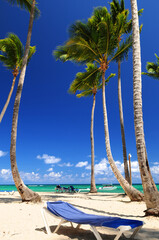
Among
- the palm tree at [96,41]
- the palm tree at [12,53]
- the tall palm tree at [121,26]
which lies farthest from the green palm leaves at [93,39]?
the palm tree at [12,53]

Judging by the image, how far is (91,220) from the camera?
310 centimetres

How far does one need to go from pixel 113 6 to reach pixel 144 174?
38.7 feet

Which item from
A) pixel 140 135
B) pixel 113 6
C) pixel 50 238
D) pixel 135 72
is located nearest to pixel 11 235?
pixel 50 238

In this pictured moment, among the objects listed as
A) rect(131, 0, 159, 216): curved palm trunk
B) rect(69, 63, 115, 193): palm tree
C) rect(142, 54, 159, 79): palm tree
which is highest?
rect(142, 54, 159, 79): palm tree

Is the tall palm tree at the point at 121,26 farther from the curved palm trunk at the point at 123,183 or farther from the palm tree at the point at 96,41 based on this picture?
the curved palm trunk at the point at 123,183

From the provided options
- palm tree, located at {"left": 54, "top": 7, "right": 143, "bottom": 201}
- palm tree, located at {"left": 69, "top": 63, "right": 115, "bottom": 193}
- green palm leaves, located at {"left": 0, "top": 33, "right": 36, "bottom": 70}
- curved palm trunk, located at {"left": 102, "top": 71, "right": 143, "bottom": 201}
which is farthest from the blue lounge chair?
green palm leaves, located at {"left": 0, "top": 33, "right": 36, "bottom": 70}

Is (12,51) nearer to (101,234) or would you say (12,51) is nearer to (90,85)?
(90,85)

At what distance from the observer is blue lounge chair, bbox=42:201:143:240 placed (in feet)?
9.24

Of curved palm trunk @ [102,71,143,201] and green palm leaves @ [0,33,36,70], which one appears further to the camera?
green palm leaves @ [0,33,36,70]

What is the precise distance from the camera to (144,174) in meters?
5.30

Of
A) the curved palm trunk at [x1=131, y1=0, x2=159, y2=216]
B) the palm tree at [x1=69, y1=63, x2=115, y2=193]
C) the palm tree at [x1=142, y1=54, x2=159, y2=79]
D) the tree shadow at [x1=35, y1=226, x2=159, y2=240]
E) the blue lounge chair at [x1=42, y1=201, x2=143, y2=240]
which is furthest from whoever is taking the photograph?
the palm tree at [x1=142, y1=54, x2=159, y2=79]

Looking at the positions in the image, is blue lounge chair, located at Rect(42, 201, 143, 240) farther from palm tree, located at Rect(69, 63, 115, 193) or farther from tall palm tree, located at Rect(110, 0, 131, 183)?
palm tree, located at Rect(69, 63, 115, 193)

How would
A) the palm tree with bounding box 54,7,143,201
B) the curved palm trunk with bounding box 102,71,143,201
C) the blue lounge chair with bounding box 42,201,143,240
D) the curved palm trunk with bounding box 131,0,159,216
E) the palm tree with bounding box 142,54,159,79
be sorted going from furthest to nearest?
the palm tree with bounding box 142,54,159,79 < the palm tree with bounding box 54,7,143,201 < the curved palm trunk with bounding box 102,71,143,201 < the curved palm trunk with bounding box 131,0,159,216 < the blue lounge chair with bounding box 42,201,143,240

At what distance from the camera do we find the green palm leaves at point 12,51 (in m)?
12.8
